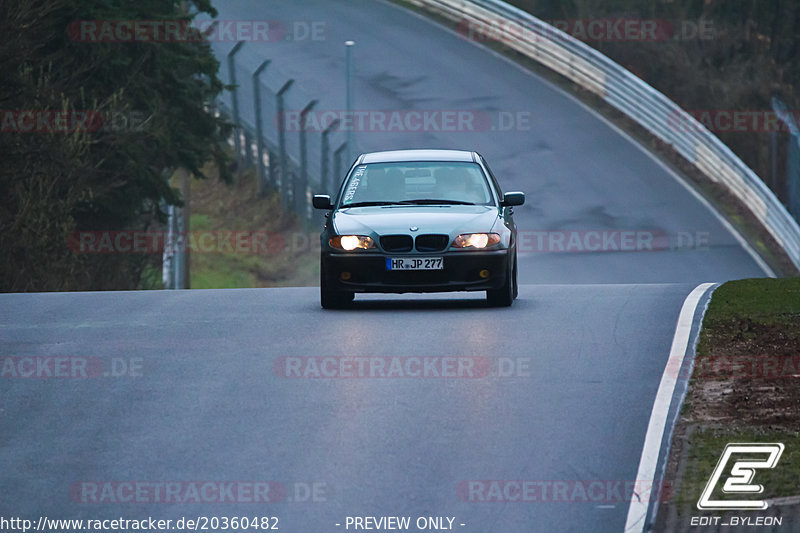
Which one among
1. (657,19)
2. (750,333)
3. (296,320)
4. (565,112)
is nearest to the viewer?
(750,333)

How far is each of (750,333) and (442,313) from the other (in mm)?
3642

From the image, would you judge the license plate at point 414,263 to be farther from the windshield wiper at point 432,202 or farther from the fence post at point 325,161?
the fence post at point 325,161

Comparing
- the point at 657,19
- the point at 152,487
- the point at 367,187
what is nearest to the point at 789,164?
the point at 657,19

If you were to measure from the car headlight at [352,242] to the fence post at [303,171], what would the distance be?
2462 cm

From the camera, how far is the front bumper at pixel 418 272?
16.4 m

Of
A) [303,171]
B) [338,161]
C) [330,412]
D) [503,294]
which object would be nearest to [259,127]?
[303,171]

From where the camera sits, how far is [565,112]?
46.2 m

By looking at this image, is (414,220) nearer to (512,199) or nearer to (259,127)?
(512,199)

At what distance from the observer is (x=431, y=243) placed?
53.9 ft

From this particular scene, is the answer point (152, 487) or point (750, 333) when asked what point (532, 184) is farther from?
point (152, 487)

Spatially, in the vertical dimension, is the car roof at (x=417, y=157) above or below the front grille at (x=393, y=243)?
above

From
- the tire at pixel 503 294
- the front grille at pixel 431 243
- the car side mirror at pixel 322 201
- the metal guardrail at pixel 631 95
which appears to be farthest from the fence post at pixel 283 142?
the front grille at pixel 431 243

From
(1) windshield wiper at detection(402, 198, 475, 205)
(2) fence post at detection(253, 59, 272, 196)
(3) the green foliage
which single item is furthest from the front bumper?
(2) fence post at detection(253, 59, 272, 196)

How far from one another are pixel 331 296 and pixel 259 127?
29.7 metres
